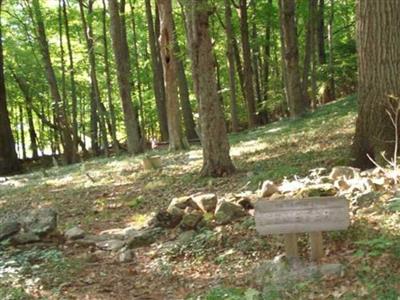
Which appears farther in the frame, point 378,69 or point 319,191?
point 378,69

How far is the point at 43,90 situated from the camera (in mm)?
33656

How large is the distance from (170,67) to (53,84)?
27.2 ft

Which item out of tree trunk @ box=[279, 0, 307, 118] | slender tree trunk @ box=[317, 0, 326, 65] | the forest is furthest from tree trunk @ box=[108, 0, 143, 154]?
slender tree trunk @ box=[317, 0, 326, 65]

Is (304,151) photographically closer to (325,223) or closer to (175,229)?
(175,229)

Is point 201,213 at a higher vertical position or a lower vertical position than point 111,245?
higher

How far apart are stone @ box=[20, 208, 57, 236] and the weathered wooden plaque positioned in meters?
3.73

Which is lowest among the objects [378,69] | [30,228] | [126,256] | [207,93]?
[126,256]

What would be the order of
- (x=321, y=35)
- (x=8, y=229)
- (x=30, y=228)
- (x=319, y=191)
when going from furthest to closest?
(x=321, y=35)
(x=30, y=228)
(x=8, y=229)
(x=319, y=191)

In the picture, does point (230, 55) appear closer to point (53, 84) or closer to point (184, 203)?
point (53, 84)

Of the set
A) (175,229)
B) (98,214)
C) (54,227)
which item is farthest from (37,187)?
(175,229)

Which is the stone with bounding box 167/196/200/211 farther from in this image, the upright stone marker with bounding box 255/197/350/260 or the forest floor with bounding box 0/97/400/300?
the upright stone marker with bounding box 255/197/350/260

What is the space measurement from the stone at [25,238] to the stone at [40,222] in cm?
7

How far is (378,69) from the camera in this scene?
25.5ft

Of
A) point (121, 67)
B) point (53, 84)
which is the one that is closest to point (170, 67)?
point (121, 67)
